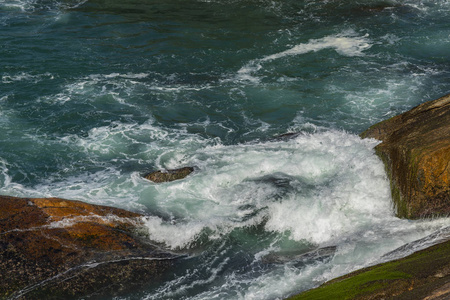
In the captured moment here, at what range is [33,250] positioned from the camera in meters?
10.8

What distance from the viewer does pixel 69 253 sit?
36.0ft

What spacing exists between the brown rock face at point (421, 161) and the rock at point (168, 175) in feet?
19.1

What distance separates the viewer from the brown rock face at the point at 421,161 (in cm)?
1137

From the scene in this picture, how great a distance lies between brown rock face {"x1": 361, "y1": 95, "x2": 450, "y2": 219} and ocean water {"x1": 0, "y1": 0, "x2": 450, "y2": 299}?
0.42 m

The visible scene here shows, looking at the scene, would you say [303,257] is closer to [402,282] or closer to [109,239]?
[402,282]

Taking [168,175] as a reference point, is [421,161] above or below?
above

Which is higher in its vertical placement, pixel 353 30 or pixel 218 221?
pixel 353 30

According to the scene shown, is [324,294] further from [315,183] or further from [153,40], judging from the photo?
[153,40]

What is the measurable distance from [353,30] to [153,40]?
11.0 m

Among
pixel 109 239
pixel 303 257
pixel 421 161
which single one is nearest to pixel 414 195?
pixel 421 161

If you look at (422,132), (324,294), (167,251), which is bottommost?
(167,251)

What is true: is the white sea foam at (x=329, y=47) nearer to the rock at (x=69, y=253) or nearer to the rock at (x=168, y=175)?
the rock at (x=168, y=175)

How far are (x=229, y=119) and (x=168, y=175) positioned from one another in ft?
16.6

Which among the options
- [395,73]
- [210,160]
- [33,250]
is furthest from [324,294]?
[395,73]
